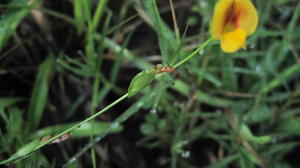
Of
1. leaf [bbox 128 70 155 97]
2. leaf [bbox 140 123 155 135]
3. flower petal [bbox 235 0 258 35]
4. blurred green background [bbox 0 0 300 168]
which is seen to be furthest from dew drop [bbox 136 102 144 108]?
flower petal [bbox 235 0 258 35]

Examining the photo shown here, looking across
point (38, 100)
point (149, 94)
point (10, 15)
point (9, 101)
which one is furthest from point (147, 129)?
point (10, 15)

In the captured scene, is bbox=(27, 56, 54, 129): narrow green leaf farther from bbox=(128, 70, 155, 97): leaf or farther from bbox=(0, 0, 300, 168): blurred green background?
bbox=(128, 70, 155, 97): leaf

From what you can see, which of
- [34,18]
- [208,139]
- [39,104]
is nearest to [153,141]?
[208,139]

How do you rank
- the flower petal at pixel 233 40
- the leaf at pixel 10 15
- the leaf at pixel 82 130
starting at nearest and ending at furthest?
the flower petal at pixel 233 40 < the leaf at pixel 10 15 < the leaf at pixel 82 130

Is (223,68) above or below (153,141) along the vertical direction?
above

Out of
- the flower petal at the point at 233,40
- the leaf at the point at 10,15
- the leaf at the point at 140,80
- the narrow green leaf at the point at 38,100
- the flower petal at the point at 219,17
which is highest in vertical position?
the leaf at the point at 10,15

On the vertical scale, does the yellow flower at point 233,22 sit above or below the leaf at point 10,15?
below

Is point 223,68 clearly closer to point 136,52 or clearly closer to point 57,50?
point 136,52

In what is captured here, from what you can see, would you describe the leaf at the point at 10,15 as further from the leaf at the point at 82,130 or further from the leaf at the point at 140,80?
the leaf at the point at 140,80

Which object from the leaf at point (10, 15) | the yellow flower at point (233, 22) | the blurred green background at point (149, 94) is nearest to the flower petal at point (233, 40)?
the yellow flower at point (233, 22)
